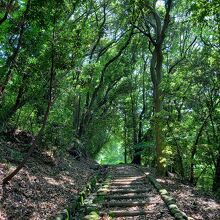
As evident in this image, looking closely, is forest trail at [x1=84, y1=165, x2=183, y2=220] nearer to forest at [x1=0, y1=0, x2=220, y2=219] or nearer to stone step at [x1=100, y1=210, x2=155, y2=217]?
stone step at [x1=100, y1=210, x2=155, y2=217]

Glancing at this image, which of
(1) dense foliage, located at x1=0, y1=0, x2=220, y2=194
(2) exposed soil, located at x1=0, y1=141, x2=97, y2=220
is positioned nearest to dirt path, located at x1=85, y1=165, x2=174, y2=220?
(2) exposed soil, located at x1=0, y1=141, x2=97, y2=220

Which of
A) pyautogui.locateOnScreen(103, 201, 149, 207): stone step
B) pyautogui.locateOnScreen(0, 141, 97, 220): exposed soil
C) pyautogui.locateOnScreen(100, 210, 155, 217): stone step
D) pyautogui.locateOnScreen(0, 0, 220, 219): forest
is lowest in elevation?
pyautogui.locateOnScreen(100, 210, 155, 217): stone step

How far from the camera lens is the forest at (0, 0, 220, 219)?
29.3 ft

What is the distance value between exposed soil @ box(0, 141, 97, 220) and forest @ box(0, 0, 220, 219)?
0.24m

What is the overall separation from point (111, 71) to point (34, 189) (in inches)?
765

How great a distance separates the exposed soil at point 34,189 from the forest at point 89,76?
0.24 metres

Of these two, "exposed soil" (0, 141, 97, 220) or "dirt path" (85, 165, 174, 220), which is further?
"dirt path" (85, 165, 174, 220)

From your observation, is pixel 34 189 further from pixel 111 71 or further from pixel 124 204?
pixel 111 71

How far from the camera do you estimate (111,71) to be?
2752 centimetres

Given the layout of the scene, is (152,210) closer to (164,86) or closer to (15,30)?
(15,30)

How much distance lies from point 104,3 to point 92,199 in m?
15.1

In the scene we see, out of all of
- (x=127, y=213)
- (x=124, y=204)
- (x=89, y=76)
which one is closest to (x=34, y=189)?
(x=124, y=204)

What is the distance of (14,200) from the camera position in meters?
7.48

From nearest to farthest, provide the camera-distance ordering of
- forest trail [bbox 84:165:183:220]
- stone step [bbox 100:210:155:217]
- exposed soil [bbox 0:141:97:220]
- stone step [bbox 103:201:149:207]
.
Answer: exposed soil [bbox 0:141:97:220] → forest trail [bbox 84:165:183:220] → stone step [bbox 100:210:155:217] → stone step [bbox 103:201:149:207]
